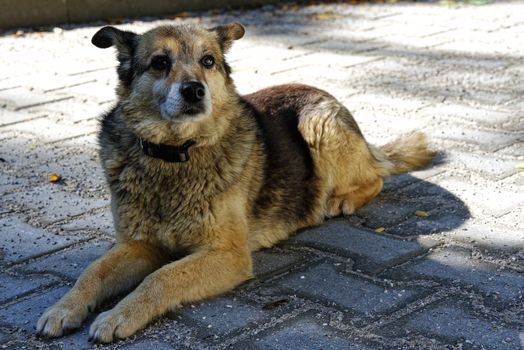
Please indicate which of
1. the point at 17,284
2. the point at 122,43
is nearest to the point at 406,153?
the point at 122,43

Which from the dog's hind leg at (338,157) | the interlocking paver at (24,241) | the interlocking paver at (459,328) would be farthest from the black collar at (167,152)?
the interlocking paver at (459,328)

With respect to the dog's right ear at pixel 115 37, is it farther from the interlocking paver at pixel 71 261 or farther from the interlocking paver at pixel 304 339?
the interlocking paver at pixel 304 339

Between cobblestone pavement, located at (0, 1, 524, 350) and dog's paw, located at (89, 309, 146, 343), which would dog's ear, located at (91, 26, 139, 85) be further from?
dog's paw, located at (89, 309, 146, 343)

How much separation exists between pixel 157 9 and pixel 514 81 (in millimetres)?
4992

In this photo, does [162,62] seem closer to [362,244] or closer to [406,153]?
[362,244]

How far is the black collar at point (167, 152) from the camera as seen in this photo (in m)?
4.26

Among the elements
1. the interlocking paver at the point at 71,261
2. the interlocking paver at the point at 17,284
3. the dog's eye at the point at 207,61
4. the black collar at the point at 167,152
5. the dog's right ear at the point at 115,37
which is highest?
the dog's right ear at the point at 115,37

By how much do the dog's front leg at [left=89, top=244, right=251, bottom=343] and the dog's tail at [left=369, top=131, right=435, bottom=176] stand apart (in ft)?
5.42

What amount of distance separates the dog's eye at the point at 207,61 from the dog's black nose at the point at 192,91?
0.89ft

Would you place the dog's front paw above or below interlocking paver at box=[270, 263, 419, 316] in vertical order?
above

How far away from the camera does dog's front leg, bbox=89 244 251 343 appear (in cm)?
361

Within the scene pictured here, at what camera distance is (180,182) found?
13.9 ft

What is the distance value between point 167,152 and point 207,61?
0.51 meters

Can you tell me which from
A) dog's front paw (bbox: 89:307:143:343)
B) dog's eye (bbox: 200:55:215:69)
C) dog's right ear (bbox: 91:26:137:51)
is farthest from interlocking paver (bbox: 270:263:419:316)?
dog's right ear (bbox: 91:26:137:51)
